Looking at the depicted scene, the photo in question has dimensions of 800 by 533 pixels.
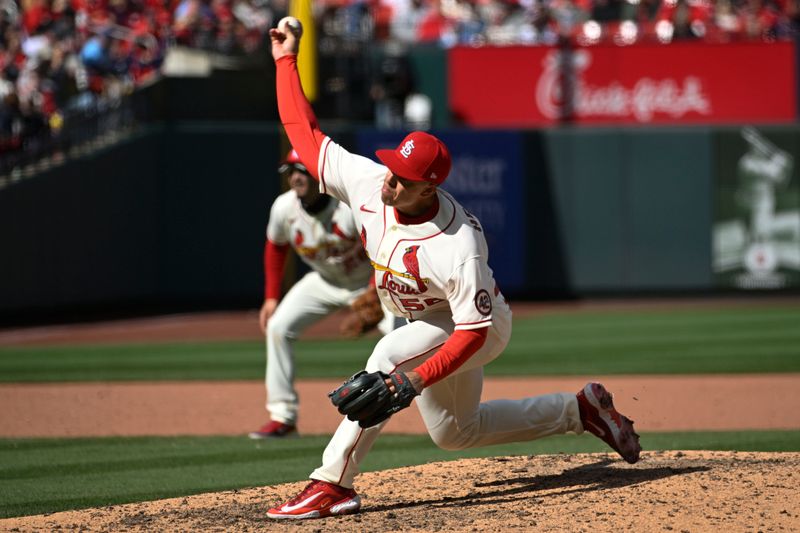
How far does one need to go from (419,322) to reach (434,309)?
3.5 inches

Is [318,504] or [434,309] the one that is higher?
[434,309]

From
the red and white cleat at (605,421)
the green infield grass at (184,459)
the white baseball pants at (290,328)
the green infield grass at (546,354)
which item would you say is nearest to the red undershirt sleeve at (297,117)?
the red and white cleat at (605,421)

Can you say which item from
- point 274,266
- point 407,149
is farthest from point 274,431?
point 407,149

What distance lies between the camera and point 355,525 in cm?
504

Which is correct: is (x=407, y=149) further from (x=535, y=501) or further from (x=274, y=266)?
(x=274, y=266)

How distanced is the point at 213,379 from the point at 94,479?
4.17 m

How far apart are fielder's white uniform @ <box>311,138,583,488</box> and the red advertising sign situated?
1413 cm

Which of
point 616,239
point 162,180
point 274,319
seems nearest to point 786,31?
point 616,239

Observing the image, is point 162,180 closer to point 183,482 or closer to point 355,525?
point 183,482

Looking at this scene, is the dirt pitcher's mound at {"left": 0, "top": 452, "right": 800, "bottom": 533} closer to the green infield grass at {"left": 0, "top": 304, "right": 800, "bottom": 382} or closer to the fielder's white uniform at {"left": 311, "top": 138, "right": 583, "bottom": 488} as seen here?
the fielder's white uniform at {"left": 311, "top": 138, "right": 583, "bottom": 488}

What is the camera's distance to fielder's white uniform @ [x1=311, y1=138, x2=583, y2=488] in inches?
196

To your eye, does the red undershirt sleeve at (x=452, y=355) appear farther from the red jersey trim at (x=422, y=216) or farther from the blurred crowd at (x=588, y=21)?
the blurred crowd at (x=588, y=21)

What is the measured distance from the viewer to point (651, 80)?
19.1 meters

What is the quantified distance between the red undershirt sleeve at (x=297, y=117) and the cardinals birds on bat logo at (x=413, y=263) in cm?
68
